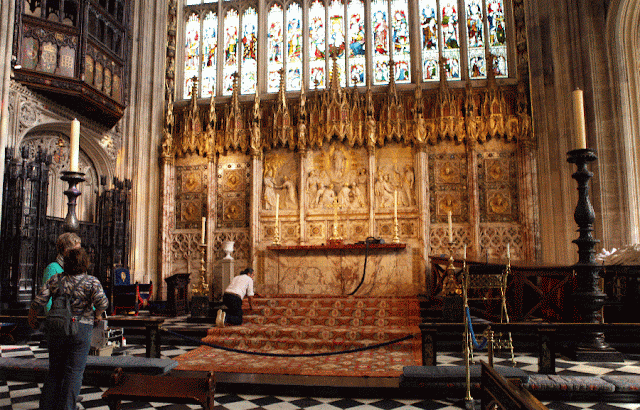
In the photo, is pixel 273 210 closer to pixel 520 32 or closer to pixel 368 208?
pixel 368 208

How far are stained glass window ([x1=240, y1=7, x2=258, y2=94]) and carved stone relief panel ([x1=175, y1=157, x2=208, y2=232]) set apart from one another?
272cm

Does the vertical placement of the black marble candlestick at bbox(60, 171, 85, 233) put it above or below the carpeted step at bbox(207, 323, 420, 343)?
above

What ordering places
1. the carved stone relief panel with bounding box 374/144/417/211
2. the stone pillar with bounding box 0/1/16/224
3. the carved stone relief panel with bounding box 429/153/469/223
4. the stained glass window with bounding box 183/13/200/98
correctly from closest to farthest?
1. the stone pillar with bounding box 0/1/16/224
2. the carved stone relief panel with bounding box 429/153/469/223
3. the carved stone relief panel with bounding box 374/144/417/211
4. the stained glass window with bounding box 183/13/200/98

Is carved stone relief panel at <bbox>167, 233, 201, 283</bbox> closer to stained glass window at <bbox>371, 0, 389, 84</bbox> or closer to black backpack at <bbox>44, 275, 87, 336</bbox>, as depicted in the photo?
stained glass window at <bbox>371, 0, 389, 84</bbox>

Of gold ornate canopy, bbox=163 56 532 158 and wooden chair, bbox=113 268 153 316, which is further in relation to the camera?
gold ornate canopy, bbox=163 56 532 158

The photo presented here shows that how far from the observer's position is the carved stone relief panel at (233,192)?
13.4m

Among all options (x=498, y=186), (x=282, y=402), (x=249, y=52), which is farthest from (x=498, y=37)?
(x=282, y=402)

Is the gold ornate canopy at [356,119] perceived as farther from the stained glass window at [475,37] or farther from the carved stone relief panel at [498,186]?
the stained glass window at [475,37]

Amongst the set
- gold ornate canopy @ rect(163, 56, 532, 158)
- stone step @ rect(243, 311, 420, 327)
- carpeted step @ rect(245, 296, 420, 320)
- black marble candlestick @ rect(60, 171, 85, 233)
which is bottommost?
stone step @ rect(243, 311, 420, 327)

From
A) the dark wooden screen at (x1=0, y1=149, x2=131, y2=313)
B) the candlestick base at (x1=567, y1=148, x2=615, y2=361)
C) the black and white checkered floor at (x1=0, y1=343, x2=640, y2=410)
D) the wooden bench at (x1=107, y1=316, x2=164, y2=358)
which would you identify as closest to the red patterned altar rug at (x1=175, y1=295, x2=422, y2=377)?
the wooden bench at (x1=107, y1=316, x2=164, y2=358)

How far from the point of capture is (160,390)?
3.53 m

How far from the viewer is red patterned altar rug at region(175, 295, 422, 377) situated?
601cm

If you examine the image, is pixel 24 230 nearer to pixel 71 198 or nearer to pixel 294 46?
pixel 71 198

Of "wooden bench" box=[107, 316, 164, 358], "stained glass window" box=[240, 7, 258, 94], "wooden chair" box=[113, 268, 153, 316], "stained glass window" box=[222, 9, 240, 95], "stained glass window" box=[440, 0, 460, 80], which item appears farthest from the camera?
"stained glass window" box=[222, 9, 240, 95]
